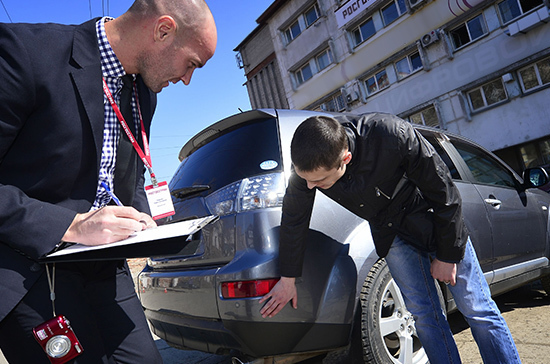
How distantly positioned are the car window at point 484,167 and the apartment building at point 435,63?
14.1 metres

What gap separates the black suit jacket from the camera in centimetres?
104

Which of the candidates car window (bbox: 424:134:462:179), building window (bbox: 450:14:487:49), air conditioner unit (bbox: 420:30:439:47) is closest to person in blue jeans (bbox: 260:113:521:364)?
car window (bbox: 424:134:462:179)

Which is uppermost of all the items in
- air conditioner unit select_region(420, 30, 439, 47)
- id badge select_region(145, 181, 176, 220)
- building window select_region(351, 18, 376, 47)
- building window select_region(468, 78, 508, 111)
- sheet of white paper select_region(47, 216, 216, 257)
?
building window select_region(351, 18, 376, 47)

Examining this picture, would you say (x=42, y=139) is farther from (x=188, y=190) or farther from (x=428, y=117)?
(x=428, y=117)

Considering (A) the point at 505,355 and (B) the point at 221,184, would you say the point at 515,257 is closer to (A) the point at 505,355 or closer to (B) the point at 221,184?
(A) the point at 505,355

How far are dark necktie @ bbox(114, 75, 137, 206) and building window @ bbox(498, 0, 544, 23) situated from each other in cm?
1817

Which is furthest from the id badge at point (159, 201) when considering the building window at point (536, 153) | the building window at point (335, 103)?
the building window at point (335, 103)

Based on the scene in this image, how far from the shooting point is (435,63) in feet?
59.0

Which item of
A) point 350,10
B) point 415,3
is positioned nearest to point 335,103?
point 350,10

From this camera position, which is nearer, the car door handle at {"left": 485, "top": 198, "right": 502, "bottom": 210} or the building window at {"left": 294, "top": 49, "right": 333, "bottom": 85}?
the car door handle at {"left": 485, "top": 198, "right": 502, "bottom": 210}

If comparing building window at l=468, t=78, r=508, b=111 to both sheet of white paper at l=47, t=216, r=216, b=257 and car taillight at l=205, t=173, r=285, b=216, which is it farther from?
sheet of white paper at l=47, t=216, r=216, b=257

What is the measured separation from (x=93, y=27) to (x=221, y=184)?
1.18 meters

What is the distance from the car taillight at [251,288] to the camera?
2.00 m

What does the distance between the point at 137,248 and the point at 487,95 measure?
1868cm
